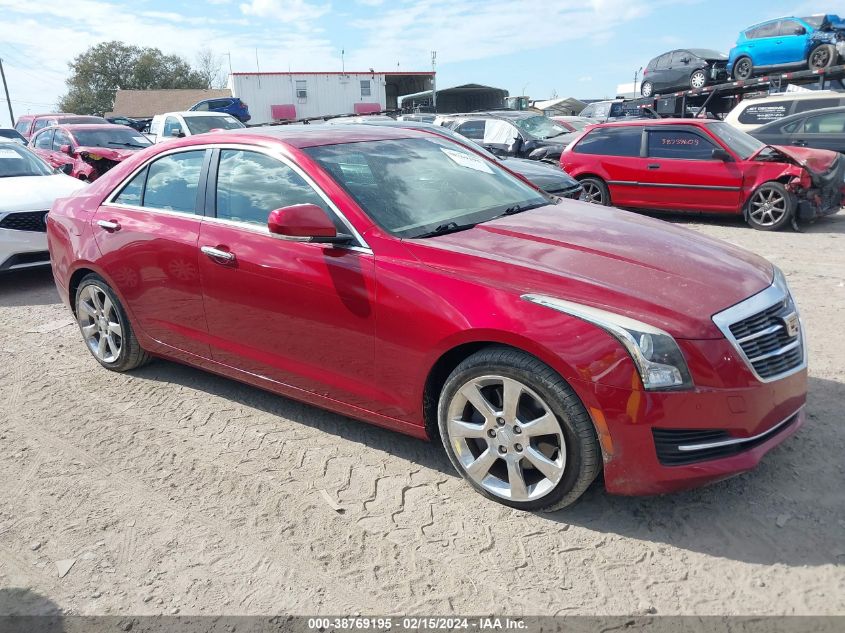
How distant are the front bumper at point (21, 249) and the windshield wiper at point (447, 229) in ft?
18.6

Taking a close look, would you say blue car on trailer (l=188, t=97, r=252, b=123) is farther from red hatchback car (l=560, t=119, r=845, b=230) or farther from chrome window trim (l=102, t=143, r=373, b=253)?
chrome window trim (l=102, t=143, r=373, b=253)

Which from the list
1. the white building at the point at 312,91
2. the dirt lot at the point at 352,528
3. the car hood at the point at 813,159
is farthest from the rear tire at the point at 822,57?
the white building at the point at 312,91

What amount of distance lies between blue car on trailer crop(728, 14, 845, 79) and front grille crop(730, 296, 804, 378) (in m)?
16.0

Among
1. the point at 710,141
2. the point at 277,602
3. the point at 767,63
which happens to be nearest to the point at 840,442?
the point at 277,602

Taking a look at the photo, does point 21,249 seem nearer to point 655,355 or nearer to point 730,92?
point 655,355

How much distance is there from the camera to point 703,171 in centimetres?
964

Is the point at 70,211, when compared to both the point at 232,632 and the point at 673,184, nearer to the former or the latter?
the point at 232,632

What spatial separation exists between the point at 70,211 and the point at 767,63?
17283 millimetres

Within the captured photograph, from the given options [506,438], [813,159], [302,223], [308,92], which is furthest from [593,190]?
[308,92]

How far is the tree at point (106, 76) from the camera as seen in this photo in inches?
2726

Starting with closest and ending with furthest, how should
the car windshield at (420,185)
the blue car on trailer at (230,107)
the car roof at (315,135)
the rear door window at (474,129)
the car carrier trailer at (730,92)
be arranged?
the car windshield at (420,185) < the car roof at (315,135) < the rear door window at (474,129) < the car carrier trailer at (730,92) < the blue car on trailer at (230,107)

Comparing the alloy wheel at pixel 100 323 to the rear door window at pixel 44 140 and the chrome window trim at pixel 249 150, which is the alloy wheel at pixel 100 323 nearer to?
the chrome window trim at pixel 249 150

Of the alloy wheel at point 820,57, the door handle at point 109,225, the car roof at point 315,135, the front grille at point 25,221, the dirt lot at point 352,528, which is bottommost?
the dirt lot at point 352,528

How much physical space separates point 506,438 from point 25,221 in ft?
21.2
